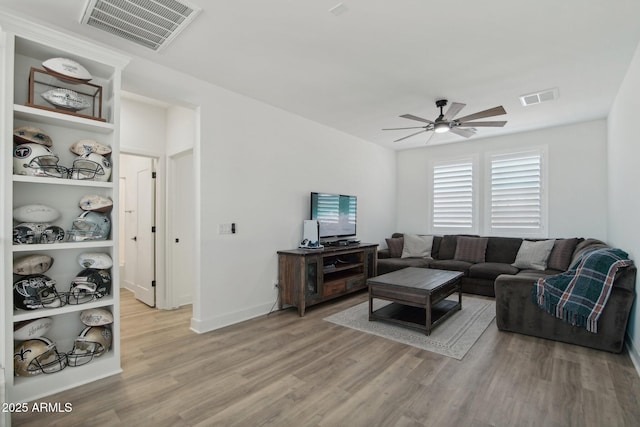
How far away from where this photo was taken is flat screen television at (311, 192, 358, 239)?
185 inches

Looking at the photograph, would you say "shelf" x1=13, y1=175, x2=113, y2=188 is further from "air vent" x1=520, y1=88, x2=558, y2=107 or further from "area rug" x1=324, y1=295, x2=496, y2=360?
"air vent" x1=520, y1=88, x2=558, y2=107

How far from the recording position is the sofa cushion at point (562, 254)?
4.51 m

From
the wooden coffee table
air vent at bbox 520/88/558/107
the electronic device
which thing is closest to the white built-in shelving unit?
the electronic device

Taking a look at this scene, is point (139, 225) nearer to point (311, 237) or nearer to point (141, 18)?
point (311, 237)

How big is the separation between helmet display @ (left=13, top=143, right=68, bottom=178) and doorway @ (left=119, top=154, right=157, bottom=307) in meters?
2.07

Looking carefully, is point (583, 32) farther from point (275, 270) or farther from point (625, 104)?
point (275, 270)

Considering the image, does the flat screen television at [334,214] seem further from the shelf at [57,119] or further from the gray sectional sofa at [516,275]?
Result: the shelf at [57,119]

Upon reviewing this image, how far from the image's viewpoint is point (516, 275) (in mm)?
4152

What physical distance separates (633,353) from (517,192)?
127 inches

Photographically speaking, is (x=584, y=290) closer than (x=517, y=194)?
Yes

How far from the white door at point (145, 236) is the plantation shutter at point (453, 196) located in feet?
16.8

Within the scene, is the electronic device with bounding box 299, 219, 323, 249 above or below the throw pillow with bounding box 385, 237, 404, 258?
above

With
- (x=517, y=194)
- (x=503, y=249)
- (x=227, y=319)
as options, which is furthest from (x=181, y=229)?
(x=517, y=194)

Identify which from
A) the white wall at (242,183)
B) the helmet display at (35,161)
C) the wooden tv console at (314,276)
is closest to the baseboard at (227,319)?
the white wall at (242,183)
